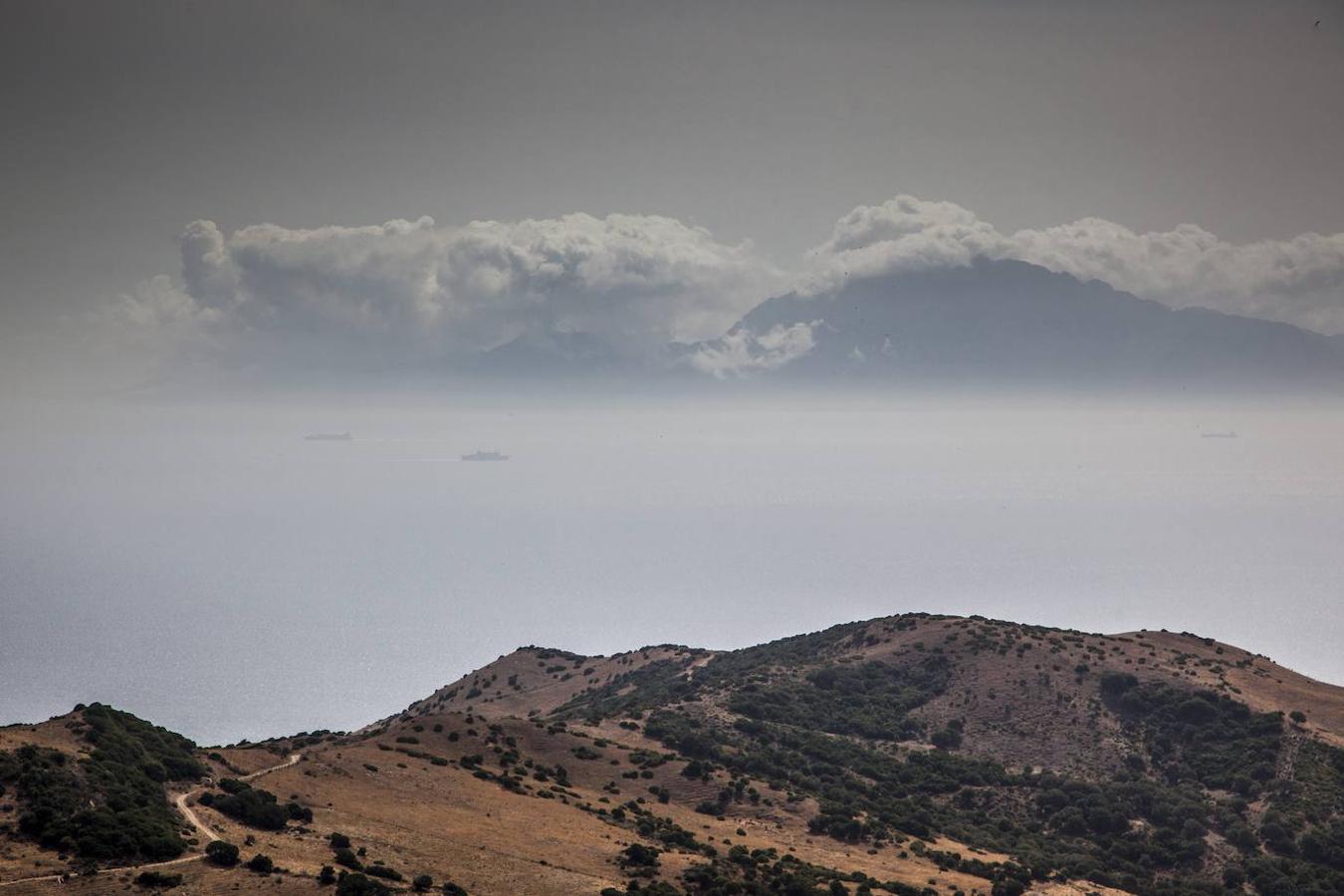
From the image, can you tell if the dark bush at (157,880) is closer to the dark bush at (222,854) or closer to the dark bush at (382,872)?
the dark bush at (222,854)

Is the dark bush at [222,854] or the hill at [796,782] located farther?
the hill at [796,782]

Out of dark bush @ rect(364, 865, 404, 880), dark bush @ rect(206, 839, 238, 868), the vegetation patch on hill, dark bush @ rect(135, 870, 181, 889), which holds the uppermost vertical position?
the vegetation patch on hill

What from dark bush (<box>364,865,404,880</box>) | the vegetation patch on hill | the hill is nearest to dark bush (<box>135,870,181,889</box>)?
the hill

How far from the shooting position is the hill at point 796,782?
3872cm

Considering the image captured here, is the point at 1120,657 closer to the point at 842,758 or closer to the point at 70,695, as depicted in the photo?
the point at 842,758

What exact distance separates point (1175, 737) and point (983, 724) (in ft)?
41.3

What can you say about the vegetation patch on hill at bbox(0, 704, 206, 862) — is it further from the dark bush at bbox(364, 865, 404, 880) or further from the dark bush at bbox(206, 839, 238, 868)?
the dark bush at bbox(364, 865, 404, 880)

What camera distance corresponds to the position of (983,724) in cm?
7519

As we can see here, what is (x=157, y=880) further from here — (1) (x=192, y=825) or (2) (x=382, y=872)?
(2) (x=382, y=872)

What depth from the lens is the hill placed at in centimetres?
3872

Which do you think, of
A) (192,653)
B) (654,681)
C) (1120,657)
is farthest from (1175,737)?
(192,653)

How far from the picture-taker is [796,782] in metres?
63.9

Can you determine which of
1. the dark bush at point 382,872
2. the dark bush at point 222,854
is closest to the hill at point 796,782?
the dark bush at point 382,872

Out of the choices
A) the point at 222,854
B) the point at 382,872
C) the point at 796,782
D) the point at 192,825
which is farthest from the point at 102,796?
the point at 796,782
